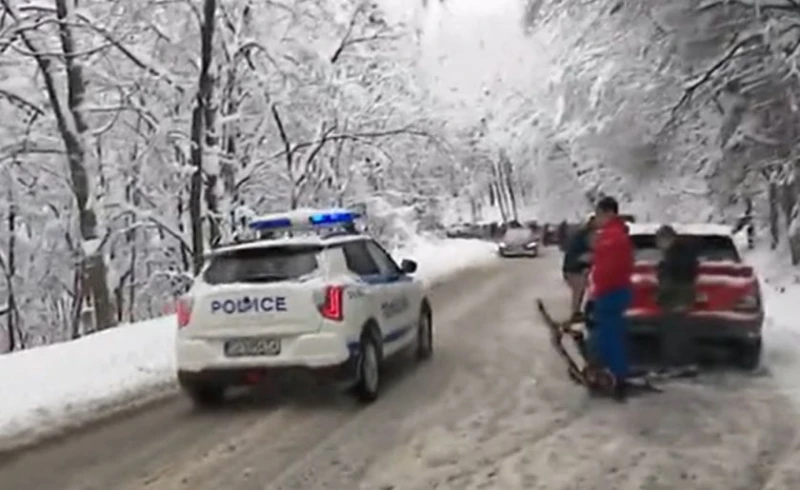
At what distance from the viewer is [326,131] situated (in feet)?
94.7

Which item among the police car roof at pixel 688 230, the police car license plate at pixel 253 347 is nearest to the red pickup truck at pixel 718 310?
the police car roof at pixel 688 230

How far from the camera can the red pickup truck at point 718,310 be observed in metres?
11.7

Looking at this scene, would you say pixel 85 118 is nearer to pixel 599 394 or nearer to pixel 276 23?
pixel 276 23

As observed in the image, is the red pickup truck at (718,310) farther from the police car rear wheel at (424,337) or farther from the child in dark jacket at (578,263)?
the police car rear wheel at (424,337)

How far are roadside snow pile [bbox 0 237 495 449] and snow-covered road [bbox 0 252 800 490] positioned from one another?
62cm

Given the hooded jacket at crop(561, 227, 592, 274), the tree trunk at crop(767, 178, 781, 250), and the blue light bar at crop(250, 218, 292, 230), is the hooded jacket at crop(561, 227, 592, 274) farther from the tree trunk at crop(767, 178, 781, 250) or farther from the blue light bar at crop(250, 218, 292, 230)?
the tree trunk at crop(767, 178, 781, 250)

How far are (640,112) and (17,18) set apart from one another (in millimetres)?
12290

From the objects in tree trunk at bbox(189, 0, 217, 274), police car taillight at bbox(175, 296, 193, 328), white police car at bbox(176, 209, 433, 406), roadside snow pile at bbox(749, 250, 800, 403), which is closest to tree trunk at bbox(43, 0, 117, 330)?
tree trunk at bbox(189, 0, 217, 274)

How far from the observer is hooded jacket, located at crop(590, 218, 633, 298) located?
10.3m

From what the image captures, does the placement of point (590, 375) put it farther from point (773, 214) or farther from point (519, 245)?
point (519, 245)

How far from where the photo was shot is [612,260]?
10328mm

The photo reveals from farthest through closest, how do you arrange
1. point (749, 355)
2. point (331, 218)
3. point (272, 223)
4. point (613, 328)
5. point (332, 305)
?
point (272, 223) < point (331, 218) < point (749, 355) < point (332, 305) < point (613, 328)

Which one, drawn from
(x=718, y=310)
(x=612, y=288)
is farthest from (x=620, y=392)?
(x=718, y=310)

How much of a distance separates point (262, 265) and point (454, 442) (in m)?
3.36
